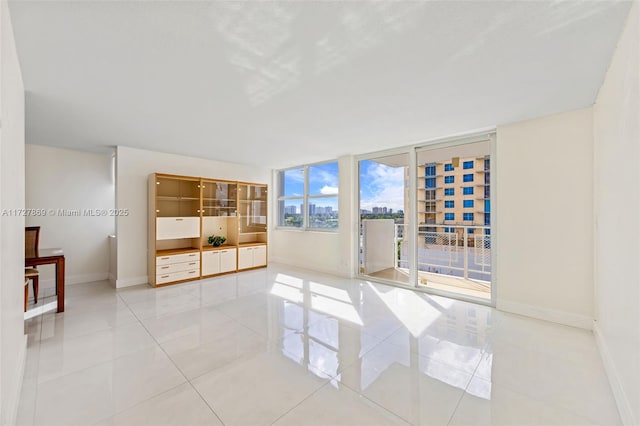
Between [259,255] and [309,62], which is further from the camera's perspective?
[259,255]

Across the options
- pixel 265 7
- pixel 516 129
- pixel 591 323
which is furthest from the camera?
pixel 516 129

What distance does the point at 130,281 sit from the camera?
438cm

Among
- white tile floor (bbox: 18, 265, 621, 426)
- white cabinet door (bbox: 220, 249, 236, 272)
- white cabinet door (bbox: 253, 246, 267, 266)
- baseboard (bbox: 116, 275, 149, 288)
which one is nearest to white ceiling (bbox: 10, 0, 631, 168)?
white tile floor (bbox: 18, 265, 621, 426)

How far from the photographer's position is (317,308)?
11.0 ft

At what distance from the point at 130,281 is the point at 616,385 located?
5779 millimetres

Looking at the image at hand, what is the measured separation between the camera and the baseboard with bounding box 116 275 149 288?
4270 mm

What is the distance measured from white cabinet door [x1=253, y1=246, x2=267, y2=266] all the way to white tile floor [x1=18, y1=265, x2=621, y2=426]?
Answer: 2128mm

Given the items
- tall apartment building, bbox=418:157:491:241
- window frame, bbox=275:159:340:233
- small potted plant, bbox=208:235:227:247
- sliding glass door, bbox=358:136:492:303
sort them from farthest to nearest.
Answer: window frame, bbox=275:159:340:233 < small potted plant, bbox=208:235:227:247 < tall apartment building, bbox=418:157:491:241 < sliding glass door, bbox=358:136:492:303

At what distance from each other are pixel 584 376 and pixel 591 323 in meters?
1.13

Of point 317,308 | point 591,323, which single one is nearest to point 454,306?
point 591,323

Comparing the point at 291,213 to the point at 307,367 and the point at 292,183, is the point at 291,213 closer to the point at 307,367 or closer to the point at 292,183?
the point at 292,183

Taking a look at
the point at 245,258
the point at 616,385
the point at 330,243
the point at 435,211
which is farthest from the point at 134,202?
the point at 616,385

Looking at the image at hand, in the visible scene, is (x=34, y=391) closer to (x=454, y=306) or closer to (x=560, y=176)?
(x=454, y=306)

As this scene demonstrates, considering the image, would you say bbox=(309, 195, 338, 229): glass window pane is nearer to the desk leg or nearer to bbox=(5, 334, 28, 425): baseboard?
A: the desk leg
